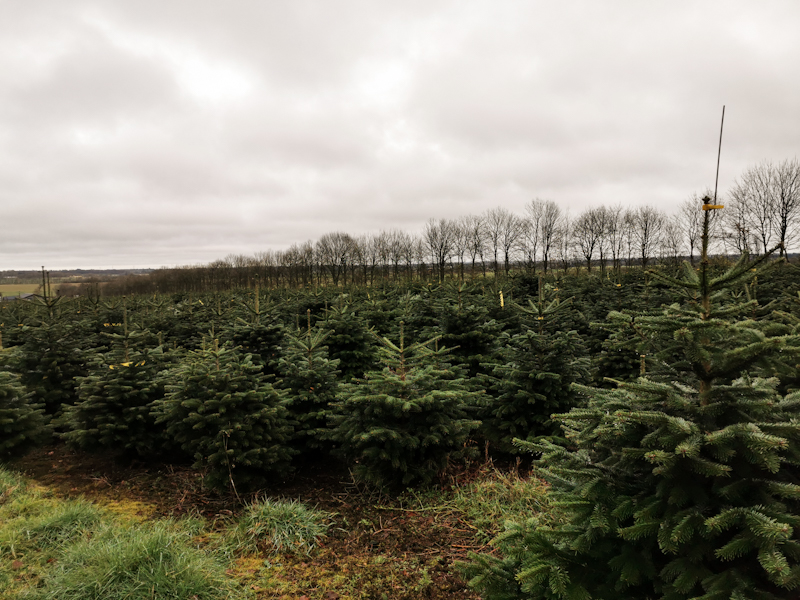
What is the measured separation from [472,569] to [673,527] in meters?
1.38

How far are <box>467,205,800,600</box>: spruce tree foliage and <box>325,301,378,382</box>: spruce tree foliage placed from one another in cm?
593

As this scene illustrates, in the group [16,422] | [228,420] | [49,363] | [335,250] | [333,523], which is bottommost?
[333,523]

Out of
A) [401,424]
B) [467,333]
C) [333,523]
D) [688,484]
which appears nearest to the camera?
[688,484]

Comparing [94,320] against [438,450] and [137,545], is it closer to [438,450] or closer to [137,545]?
[137,545]

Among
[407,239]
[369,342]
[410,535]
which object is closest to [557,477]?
[410,535]

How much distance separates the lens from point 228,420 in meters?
5.41

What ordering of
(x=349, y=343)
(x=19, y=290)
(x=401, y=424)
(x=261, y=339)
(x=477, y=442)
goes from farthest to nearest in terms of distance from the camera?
(x=19, y=290)
(x=349, y=343)
(x=261, y=339)
(x=477, y=442)
(x=401, y=424)

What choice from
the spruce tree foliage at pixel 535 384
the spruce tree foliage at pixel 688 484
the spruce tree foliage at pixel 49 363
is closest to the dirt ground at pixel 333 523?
the spruce tree foliage at pixel 535 384

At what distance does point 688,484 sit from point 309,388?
210 inches

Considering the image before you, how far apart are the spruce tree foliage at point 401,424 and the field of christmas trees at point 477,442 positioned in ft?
0.12

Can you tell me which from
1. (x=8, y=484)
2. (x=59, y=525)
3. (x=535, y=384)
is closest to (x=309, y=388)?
(x=59, y=525)

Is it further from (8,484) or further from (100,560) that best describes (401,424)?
(8,484)

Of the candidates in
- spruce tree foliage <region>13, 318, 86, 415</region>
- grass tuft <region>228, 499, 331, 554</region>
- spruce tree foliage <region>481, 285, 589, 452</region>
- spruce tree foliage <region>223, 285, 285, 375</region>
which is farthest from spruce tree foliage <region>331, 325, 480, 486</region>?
spruce tree foliage <region>13, 318, 86, 415</region>

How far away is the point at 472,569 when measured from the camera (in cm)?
282
